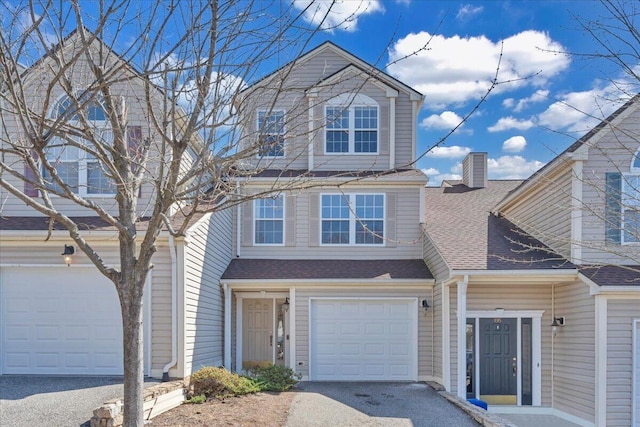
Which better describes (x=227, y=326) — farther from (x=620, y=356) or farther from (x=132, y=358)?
(x=620, y=356)

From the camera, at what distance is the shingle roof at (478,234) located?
977 centimetres

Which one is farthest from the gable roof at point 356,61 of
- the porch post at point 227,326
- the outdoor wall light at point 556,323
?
the outdoor wall light at point 556,323

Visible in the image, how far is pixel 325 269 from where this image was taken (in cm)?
1145

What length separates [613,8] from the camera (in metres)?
5.03

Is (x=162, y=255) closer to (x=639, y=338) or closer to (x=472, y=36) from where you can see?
(x=472, y=36)

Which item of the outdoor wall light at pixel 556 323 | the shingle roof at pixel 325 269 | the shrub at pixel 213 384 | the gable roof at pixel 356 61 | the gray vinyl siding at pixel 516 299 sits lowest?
the shrub at pixel 213 384

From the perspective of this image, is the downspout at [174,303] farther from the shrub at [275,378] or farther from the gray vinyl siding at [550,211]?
the gray vinyl siding at [550,211]

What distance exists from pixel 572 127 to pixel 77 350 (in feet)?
30.3

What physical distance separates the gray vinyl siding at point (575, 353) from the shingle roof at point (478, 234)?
0.77 meters

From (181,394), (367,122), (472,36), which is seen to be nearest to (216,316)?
(181,394)

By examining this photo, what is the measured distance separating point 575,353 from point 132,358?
342 inches

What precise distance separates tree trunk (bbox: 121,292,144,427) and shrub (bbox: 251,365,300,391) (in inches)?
182

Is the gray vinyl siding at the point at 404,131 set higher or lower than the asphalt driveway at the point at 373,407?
higher

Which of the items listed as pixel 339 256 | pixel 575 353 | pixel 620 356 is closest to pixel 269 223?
pixel 339 256
